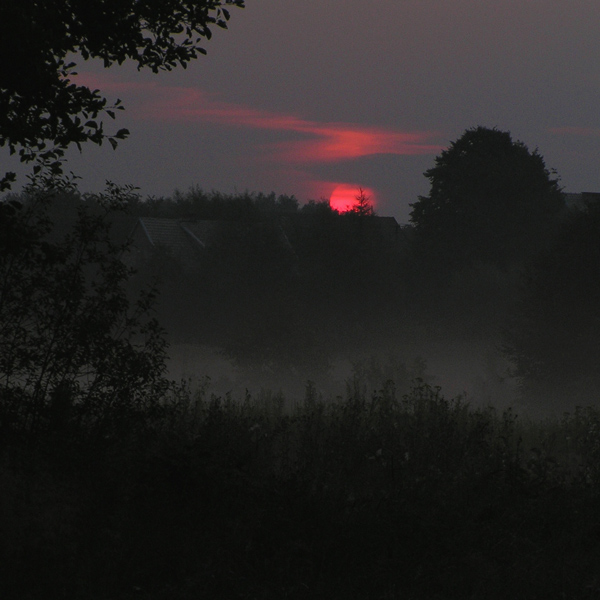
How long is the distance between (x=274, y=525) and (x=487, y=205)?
159 feet

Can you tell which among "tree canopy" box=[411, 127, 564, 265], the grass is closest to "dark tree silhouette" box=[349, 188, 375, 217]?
"tree canopy" box=[411, 127, 564, 265]

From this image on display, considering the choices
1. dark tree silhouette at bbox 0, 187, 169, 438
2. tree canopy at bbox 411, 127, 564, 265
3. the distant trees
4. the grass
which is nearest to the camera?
the grass

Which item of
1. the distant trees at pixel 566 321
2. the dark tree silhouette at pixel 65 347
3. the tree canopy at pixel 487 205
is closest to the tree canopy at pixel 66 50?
the dark tree silhouette at pixel 65 347

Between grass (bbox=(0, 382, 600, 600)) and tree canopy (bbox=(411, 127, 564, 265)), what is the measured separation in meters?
44.2

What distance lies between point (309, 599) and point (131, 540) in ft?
5.65

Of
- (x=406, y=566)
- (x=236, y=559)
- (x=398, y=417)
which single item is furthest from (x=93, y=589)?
(x=398, y=417)

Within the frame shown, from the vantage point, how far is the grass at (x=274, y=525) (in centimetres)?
629

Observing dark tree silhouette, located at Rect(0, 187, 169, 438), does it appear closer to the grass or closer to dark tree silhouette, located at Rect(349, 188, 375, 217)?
the grass

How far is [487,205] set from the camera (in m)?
53.2

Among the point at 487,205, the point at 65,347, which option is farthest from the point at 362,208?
the point at 65,347

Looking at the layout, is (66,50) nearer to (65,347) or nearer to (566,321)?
(65,347)

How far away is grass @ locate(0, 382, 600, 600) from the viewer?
6.29m

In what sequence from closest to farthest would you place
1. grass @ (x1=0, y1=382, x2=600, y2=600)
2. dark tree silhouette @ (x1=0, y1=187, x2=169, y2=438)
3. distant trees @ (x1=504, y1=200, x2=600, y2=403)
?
grass @ (x1=0, y1=382, x2=600, y2=600)
dark tree silhouette @ (x1=0, y1=187, x2=169, y2=438)
distant trees @ (x1=504, y1=200, x2=600, y2=403)

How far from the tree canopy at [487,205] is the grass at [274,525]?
4416 centimetres
